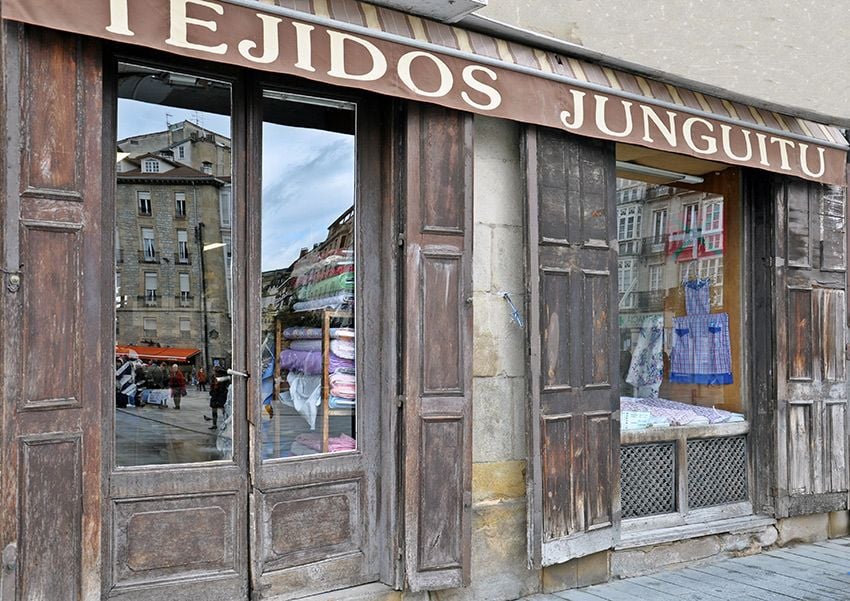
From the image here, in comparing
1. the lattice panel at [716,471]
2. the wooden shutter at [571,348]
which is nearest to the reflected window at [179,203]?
the wooden shutter at [571,348]

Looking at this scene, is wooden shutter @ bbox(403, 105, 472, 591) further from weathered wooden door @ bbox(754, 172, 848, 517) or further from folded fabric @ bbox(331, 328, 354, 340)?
weathered wooden door @ bbox(754, 172, 848, 517)

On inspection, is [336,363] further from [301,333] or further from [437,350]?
[437,350]

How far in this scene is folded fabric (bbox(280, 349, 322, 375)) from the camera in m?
4.70

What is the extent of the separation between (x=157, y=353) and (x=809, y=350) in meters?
4.92

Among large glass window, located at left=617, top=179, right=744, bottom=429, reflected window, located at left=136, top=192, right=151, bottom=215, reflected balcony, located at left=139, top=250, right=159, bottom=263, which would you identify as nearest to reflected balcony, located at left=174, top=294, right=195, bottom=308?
reflected balcony, located at left=139, top=250, right=159, bottom=263

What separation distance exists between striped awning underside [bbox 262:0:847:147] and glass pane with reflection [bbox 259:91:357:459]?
57 centimetres

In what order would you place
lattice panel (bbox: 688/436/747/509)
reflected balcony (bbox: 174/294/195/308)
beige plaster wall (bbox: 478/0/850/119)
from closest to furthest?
reflected balcony (bbox: 174/294/195/308), beige plaster wall (bbox: 478/0/850/119), lattice panel (bbox: 688/436/747/509)

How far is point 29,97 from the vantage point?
11.7 ft

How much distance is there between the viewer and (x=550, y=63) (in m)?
5.16

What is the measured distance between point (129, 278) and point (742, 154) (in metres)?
4.25

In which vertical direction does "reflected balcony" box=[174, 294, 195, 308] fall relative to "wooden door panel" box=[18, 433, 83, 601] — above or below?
above

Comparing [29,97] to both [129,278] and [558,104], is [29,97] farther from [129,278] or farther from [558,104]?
[558,104]

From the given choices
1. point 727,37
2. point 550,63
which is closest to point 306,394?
point 550,63

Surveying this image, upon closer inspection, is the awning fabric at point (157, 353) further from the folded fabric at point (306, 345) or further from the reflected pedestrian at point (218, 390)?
the folded fabric at point (306, 345)
